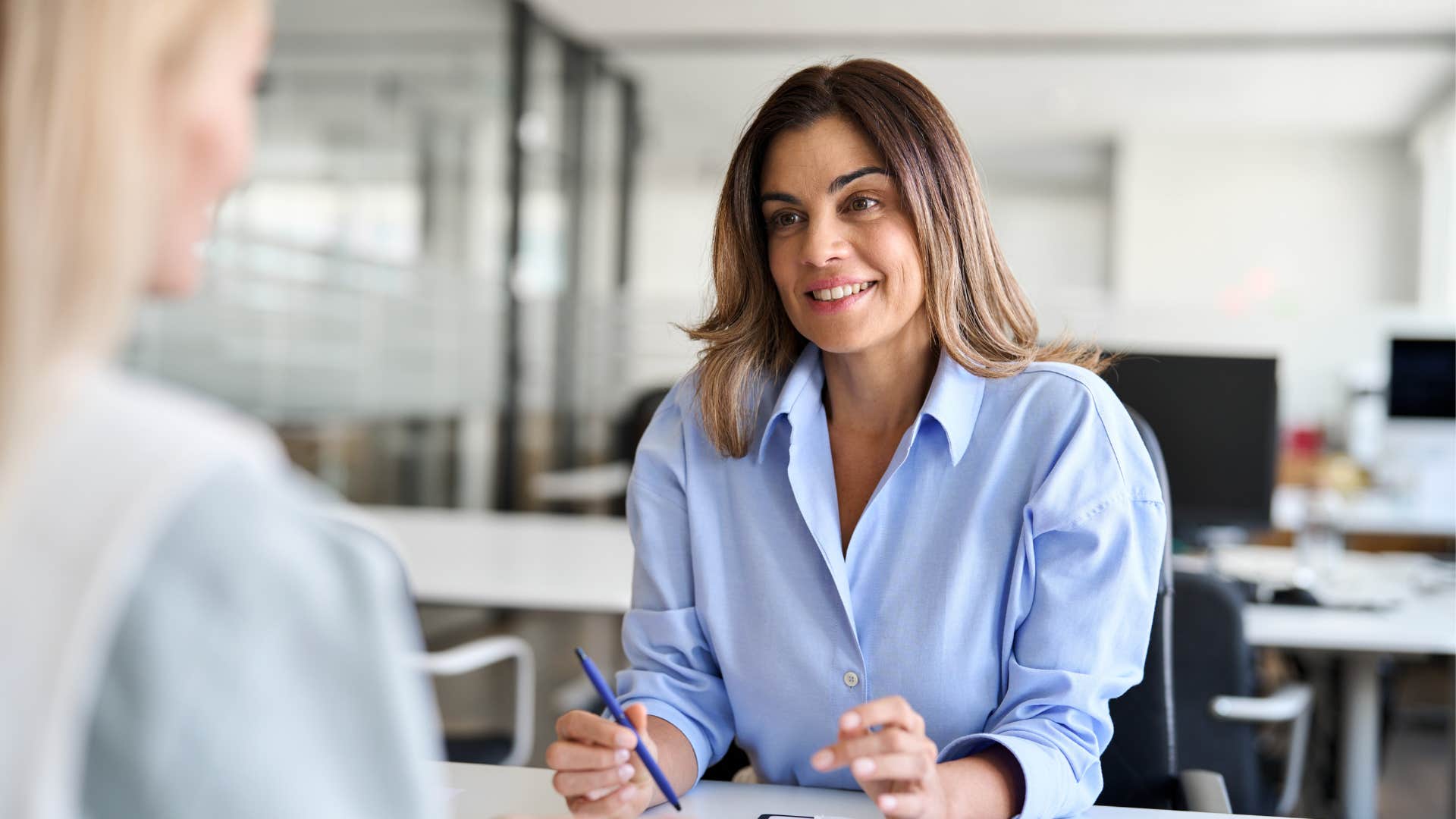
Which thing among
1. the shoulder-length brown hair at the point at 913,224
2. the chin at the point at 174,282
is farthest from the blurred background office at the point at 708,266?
the chin at the point at 174,282

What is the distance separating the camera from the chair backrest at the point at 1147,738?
151cm

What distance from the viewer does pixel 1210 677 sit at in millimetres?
2135

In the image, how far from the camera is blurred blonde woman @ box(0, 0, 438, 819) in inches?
17.8

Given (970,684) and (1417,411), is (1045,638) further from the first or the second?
(1417,411)

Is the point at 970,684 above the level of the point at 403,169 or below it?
below

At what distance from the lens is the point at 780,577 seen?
1362mm

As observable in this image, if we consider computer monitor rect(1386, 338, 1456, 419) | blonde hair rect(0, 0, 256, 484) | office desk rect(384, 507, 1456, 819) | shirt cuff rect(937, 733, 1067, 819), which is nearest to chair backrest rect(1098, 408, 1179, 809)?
shirt cuff rect(937, 733, 1067, 819)

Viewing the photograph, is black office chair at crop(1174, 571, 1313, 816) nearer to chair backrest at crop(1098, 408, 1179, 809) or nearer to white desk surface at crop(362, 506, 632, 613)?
chair backrest at crop(1098, 408, 1179, 809)

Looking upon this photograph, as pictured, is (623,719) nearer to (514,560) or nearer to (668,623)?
(668,623)

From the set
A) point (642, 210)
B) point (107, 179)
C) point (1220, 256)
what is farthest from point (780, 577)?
point (1220, 256)

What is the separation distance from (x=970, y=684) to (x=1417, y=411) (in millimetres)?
3594

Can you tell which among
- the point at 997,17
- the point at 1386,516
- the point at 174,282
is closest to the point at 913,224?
the point at 174,282

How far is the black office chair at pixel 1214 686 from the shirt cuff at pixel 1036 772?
1021 mm

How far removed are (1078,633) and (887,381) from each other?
405 mm
